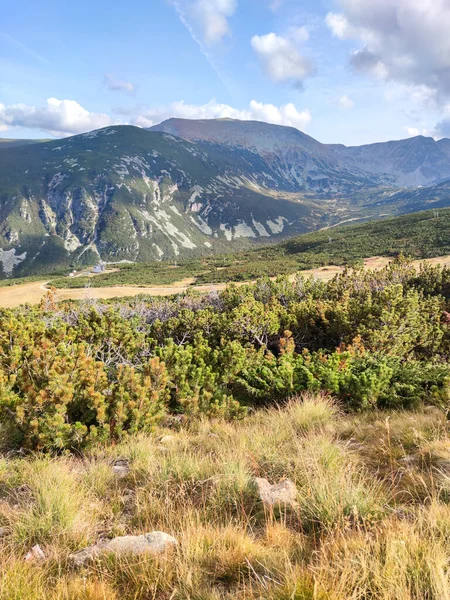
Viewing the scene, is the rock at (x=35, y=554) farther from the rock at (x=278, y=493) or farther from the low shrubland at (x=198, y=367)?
the low shrubland at (x=198, y=367)

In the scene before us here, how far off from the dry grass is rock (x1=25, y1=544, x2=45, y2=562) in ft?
0.20

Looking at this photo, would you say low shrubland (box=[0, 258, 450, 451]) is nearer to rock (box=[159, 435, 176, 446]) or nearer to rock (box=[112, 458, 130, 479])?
rock (box=[159, 435, 176, 446])

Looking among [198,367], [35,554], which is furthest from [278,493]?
[198,367]

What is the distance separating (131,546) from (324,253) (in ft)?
412

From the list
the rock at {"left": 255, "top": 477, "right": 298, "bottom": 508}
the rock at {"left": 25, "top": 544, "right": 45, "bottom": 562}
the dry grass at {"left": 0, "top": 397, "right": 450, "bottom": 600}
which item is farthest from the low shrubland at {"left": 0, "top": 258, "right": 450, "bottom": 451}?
the rock at {"left": 255, "top": 477, "right": 298, "bottom": 508}

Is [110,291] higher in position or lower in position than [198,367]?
lower

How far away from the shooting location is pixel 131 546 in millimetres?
2848

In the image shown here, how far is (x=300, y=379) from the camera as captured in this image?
27.4 feet

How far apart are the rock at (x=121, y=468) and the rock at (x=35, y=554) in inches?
56.0

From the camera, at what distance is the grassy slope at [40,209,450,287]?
9581cm

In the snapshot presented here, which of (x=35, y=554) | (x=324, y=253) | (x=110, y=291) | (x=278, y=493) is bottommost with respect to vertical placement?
(x=110, y=291)

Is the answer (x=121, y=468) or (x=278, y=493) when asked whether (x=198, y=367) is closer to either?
(x=121, y=468)

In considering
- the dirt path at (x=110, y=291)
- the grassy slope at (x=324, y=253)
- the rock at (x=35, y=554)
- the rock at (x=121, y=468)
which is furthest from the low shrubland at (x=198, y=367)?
the grassy slope at (x=324, y=253)

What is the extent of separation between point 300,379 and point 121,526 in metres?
5.77
